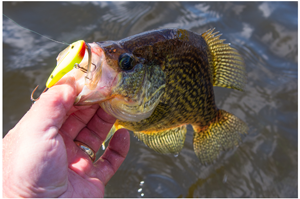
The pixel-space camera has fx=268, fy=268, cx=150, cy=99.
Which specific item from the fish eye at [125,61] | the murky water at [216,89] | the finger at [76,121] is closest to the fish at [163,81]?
the fish eye at [125,61]

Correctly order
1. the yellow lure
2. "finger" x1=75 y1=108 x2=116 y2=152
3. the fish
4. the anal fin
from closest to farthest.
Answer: the yellow lure, the fish, "finger" x1=75 y1=108 x2=116 y2=152, the anal fin

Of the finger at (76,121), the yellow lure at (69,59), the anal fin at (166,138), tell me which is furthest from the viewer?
the anal fin at (166,138)

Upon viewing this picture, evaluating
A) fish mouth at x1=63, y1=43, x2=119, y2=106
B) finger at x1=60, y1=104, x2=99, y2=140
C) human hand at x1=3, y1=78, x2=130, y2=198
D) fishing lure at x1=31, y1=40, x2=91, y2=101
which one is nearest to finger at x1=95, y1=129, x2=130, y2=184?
finger at x1=60, y1=104, x2=99, y2=140

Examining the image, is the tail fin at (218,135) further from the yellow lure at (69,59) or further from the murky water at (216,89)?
the yellow lure at (69,59)

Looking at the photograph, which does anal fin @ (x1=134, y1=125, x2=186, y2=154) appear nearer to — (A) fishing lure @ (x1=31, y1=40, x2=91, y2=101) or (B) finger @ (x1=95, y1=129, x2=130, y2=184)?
(B) finger @ (x1=95, y1=129, x2=130, y2=184)

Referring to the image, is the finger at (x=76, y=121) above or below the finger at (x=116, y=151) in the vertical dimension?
above

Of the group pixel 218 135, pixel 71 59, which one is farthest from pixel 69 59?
pixel 218 135

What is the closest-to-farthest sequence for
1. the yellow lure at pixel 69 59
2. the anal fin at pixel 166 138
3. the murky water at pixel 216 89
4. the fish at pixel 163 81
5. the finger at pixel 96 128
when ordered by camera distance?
1. the yellow lure at pixel 69 59
2. the fish at pixel 163 81
3. the finger at pixel 96 128
4. the anal fin at pixel 166 138
5. the murky water at pixel 216 89
